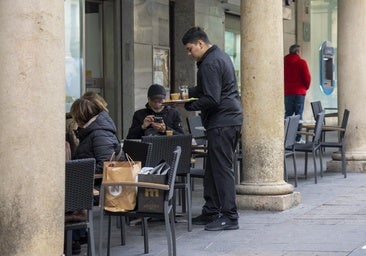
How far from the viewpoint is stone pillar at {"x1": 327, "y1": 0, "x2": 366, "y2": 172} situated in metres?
14.3

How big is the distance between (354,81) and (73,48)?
4.27 m

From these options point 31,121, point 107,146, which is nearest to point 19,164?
point 31,121

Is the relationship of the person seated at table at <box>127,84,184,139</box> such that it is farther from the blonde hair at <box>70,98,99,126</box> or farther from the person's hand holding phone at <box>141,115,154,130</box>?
the blonde hair at <box>70,98,99,126</box>

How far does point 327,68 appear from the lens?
27.2 m

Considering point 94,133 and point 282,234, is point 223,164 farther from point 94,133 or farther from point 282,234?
point 94,133

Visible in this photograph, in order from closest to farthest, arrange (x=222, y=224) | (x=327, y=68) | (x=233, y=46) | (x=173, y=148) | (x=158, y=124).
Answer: (x=173, y=148), (x=222, y=224), (x=158, y=124), (x=233, y=46), (x=327, y=68)

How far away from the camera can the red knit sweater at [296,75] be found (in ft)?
61.6

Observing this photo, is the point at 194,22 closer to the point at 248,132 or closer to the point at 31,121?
the point at 248,132

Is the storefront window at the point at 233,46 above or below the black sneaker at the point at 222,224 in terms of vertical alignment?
above

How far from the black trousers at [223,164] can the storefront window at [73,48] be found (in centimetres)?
→ 545

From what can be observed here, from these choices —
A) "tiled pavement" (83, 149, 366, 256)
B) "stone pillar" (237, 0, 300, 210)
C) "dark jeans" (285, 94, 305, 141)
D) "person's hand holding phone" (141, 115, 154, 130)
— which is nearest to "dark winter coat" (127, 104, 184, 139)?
"person's hand holding phone" (141, 115, 154, 130)

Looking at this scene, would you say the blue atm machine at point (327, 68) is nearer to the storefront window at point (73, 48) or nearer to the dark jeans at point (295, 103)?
the dark jeans at point (295, 103)

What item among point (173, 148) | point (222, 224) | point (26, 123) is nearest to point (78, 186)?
point (26, 123)

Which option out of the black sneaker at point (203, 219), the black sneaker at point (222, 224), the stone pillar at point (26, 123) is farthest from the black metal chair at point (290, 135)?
the stone pillar at point (26, 123)
